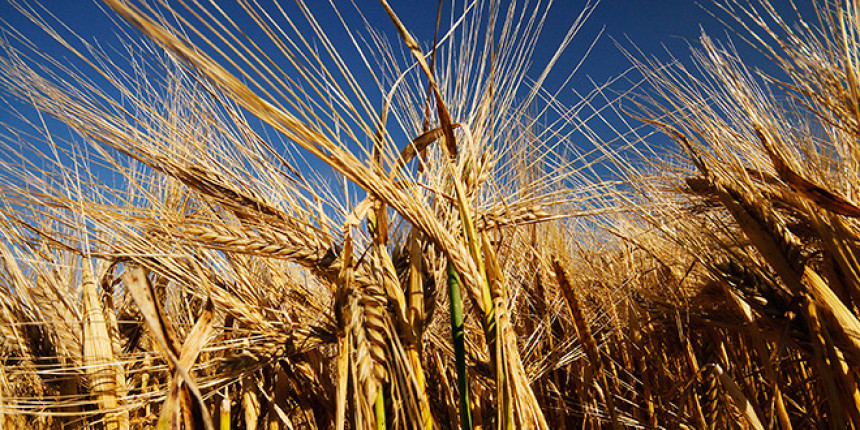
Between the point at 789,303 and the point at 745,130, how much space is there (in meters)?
0.65

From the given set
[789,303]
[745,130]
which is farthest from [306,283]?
[745,130]

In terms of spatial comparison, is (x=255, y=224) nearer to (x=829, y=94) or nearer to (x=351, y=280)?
(x=351, y=280)

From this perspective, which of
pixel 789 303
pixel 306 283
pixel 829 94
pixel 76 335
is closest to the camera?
pixel 789 303

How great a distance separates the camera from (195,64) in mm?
499

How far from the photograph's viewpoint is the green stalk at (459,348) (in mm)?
703

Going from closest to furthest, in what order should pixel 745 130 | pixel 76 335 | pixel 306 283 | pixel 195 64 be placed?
pixel 195 64, pixel 76 335, pixel 745 130, pixel 306 283

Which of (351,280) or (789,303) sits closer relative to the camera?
(351,280)

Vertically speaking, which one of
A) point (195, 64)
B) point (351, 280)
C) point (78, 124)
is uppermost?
point (78, 124)

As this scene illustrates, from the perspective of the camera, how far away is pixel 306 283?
1550mm

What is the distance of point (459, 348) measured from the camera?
2.51 feet

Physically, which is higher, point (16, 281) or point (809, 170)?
point (16, 281)

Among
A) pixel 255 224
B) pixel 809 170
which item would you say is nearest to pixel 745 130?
pixel 809 170

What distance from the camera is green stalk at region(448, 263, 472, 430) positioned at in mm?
703

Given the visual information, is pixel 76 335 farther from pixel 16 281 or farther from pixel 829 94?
pixel 829 94
